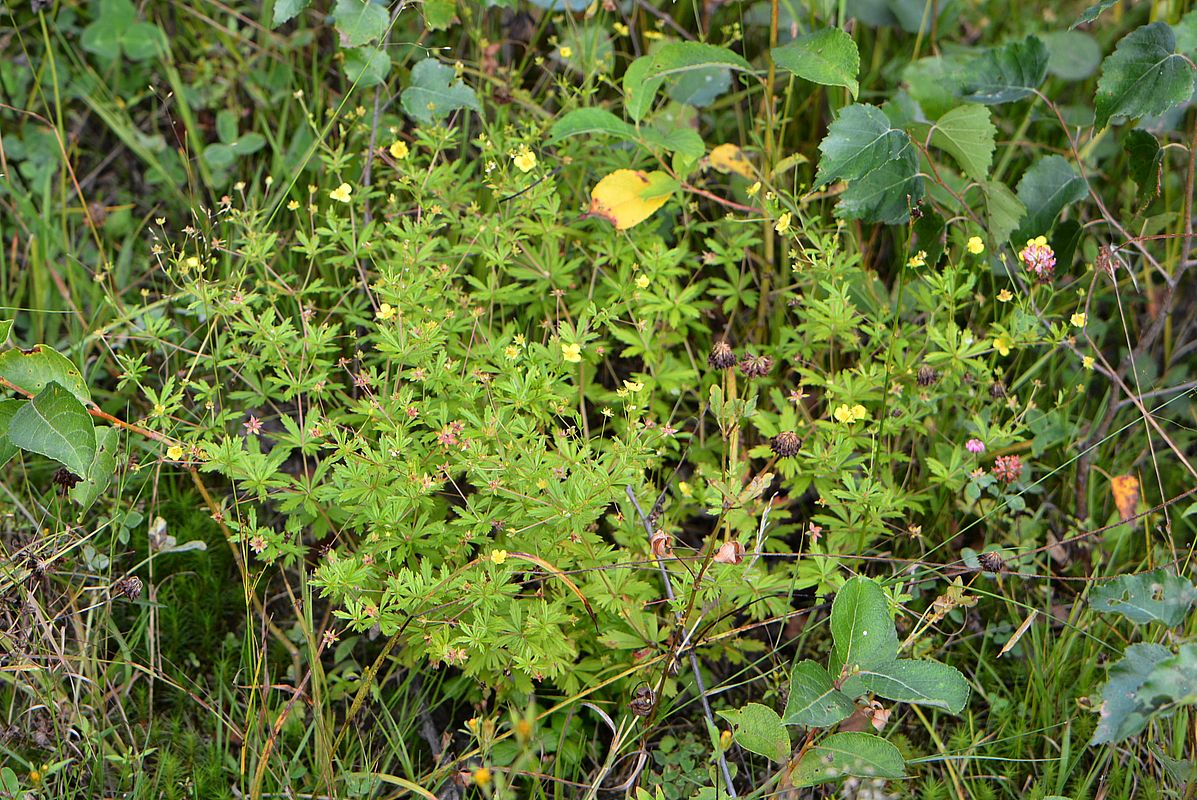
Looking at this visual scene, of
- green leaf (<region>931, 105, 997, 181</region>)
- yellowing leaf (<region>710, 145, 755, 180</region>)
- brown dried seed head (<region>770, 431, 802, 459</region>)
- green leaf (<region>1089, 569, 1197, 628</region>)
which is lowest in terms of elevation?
green leaf (<region>1089, 569, 1197, 628</region>)

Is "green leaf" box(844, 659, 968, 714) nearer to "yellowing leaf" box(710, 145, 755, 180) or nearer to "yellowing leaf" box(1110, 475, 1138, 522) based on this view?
"yellowing leaf" box(1110, 475, 1138, 522)

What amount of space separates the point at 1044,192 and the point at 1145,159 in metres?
0.21

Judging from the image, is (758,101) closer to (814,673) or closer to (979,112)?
(979,112)

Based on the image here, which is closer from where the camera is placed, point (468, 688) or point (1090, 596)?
point (1090, 596)

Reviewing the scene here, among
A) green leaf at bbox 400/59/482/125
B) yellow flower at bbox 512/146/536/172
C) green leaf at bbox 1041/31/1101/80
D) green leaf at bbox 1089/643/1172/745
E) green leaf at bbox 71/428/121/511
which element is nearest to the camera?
green leaf at bbox 1089/643/1172/745

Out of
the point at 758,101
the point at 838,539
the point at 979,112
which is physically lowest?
the point at 838,539

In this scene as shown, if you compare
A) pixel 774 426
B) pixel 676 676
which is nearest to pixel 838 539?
pixel 774 426

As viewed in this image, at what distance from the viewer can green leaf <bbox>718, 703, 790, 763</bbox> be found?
1704 millimetres

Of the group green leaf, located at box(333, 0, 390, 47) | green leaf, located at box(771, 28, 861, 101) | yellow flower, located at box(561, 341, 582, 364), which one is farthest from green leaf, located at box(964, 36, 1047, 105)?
green leaf, located at box(333, 0, 390, 47)

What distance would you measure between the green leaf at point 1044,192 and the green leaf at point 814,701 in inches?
44.2

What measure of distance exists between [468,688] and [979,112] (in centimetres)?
154

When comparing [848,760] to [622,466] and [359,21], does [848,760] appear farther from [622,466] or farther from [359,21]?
[359,21]

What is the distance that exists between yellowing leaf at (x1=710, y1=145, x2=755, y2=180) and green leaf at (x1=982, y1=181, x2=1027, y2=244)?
20.6 inches

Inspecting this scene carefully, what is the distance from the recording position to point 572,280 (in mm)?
2355
